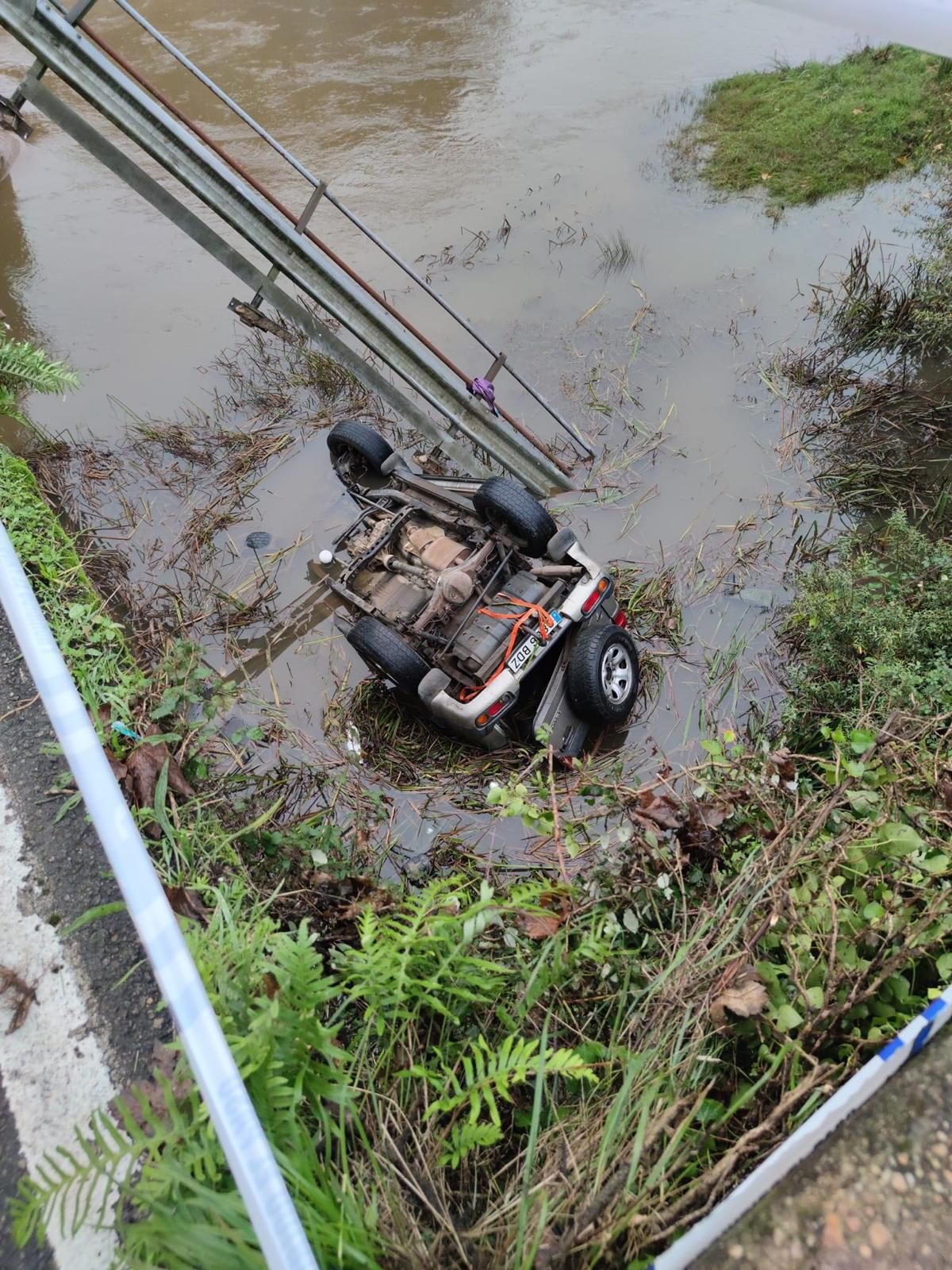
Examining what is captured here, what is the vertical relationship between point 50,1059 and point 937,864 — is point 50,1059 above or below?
below

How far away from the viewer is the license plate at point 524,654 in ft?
15.1

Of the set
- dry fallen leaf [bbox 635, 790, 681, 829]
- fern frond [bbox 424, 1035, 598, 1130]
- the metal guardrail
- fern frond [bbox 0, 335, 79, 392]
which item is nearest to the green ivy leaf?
fern frond [bbox 424, 1035, 598, 1130]

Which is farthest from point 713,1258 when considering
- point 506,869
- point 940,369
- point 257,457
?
point 940,369

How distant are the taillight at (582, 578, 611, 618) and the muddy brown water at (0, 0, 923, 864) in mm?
922

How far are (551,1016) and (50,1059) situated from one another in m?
1.50

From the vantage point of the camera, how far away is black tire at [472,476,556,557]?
507 centimetres

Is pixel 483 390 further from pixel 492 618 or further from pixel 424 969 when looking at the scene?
pixel 424 969

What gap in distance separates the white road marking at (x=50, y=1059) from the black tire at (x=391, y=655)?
2519mm

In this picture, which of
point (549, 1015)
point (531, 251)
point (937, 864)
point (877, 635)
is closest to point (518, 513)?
point (877, 635)

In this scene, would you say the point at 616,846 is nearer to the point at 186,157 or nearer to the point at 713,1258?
the point at 713,1258

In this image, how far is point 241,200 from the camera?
4.71 m

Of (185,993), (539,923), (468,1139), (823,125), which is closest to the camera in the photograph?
(185,993)

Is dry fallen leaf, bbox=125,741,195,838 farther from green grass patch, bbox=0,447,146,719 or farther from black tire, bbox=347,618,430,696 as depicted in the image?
black tire, bbox=347,618,430,696

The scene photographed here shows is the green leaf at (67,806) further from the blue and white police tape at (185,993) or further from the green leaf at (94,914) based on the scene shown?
the blue and white police tape at (185,993)
